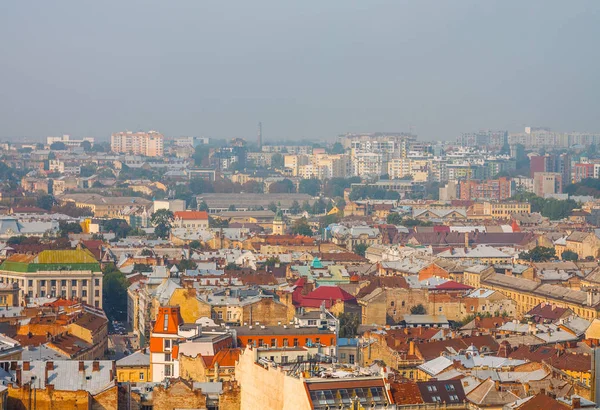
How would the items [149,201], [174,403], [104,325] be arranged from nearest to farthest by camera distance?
1. [174,403]
2. [104,325]
3. [149,201]

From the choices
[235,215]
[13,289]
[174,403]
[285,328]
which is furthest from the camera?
[235,215]

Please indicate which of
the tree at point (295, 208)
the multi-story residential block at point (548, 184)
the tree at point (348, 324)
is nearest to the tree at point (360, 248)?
the tree at point (348, 324)

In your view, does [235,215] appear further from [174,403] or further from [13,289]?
[174,403]

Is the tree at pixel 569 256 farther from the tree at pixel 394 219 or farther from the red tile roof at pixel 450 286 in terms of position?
the red tile roof at pixel 450 286

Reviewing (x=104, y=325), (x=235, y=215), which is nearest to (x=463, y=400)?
(x=104, y=325)

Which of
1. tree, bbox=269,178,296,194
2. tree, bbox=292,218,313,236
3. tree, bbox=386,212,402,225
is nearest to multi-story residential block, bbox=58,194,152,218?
tree, bbox=292,218,313,236

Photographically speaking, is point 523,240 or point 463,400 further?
point 523,240

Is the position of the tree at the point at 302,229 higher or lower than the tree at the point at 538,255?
lower

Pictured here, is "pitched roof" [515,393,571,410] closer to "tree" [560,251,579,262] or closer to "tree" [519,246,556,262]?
"tree" [519,246,556,262]
